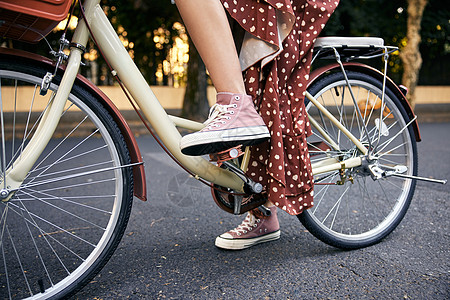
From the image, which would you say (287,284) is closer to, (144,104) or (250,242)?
(250,242)

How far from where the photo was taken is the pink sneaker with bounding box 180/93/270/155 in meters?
1.46

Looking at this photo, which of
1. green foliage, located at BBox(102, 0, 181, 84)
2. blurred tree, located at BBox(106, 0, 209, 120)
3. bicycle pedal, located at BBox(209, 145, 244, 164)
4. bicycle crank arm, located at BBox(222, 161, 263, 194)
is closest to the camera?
bicycle pedal, located at BBox(209, 145, 244, 164)

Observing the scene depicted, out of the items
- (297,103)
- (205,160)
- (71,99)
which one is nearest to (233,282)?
(205,160)

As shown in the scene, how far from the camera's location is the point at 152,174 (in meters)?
3.81

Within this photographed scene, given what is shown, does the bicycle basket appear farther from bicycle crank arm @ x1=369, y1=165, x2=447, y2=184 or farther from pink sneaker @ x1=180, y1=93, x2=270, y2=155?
bicycle crank arm @ x1=369, y1=165, x2=447, y2=184

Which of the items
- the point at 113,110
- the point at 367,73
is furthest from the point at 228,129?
the point at 367,73

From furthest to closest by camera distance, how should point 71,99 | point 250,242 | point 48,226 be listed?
point 48,226
point 250,242
point 71,99

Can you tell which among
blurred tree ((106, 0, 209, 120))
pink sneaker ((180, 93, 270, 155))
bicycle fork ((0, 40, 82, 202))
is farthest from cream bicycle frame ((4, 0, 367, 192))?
blurred tree ((106, 0, 209, 120))

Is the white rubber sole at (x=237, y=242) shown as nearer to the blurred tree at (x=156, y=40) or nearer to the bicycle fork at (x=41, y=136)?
the bicycle fork at (x=41, y=136)

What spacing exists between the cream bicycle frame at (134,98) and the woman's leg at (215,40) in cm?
24

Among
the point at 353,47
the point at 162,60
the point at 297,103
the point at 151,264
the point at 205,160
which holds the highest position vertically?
the point at 162,60

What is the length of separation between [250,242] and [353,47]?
1.06 metres

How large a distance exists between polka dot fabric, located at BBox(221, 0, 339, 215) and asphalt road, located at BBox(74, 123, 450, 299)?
0.31 meters

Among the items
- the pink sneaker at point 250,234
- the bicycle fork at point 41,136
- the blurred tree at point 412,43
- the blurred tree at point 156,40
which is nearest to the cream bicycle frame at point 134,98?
the bicycle fork at point 41,136
